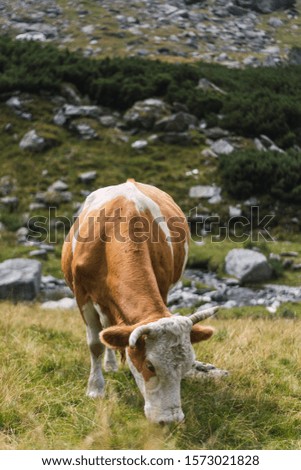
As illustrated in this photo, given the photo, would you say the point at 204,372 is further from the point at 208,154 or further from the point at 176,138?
the point at 176,138

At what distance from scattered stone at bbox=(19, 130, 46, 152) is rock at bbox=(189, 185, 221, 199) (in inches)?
278

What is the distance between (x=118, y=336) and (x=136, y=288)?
59 cm

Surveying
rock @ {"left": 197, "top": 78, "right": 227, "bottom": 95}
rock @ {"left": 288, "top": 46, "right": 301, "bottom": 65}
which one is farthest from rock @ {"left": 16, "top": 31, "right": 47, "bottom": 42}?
rock @ {"left": 288, "top": 46, "right": 301, "bottom": 65}

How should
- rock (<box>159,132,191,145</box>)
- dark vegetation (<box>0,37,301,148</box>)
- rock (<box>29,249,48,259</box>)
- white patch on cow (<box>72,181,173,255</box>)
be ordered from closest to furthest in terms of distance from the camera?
1. white patch on cow (<box>72,181,173,255</box>)
2. rock (<box>29,249,48,259</box>)
3. rock (<box>159,132,191,145</box>)
4. dark vegetation (<box>0,37,301,148</box>)

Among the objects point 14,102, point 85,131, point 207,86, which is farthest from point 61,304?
point 207,86

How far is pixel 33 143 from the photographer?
22938 mm

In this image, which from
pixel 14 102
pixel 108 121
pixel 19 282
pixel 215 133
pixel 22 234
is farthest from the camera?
pixel 14 102

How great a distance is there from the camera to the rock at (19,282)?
14.6 metres

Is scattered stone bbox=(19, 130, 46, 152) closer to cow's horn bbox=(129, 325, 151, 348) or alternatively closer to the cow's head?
the cow's head

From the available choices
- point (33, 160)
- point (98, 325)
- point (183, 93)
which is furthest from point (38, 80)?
point (98, 325)

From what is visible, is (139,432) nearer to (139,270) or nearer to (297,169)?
(139,270)

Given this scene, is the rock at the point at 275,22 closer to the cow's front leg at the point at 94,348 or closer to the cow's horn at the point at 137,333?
the cow's front leg at the point at 94,348

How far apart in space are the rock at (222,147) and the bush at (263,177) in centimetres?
203

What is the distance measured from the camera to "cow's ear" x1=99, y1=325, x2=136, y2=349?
15.8ft
